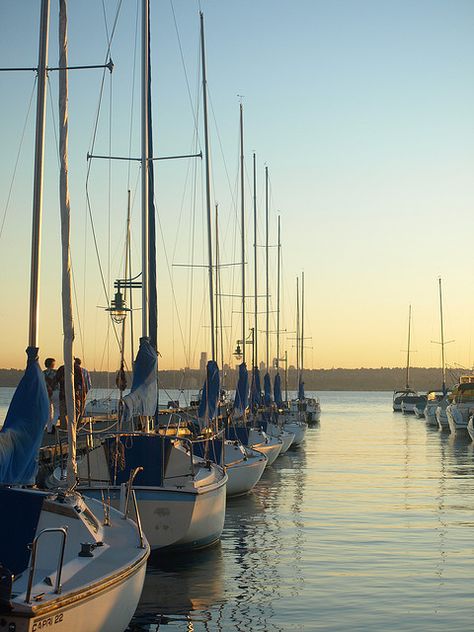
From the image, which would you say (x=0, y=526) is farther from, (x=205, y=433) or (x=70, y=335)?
(x=205, y=433)

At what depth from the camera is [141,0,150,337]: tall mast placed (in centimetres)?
2341

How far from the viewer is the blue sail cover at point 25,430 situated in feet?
38.4

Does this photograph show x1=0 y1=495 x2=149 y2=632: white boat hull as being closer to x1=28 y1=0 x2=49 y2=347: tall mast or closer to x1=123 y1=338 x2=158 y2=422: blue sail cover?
x1=28 y1=0 x2=49 y2=347: tall mast

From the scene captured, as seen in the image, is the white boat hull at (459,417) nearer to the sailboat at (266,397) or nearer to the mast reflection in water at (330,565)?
the sailboat at (266,397)

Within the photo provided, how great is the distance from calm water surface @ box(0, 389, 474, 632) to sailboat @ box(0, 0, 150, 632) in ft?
6.36

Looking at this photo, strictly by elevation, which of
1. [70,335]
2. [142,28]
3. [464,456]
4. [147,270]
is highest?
[142,28]

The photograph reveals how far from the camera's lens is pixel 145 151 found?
80.2 ft

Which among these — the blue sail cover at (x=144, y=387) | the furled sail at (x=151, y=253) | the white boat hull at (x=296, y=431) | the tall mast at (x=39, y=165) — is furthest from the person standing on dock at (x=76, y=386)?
the white boat hull at (x=296, y=431)

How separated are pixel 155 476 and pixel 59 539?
6428 millimetres

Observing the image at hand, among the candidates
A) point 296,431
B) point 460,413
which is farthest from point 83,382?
point 460,413

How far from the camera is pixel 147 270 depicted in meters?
23.8

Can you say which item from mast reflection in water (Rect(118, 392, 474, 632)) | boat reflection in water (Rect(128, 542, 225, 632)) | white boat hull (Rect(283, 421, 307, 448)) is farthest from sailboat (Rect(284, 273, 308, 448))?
boat reflection in water (Rect(128, 542, 225, 632))

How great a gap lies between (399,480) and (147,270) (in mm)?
13880

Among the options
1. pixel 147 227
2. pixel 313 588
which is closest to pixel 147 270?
pixel 147 227
